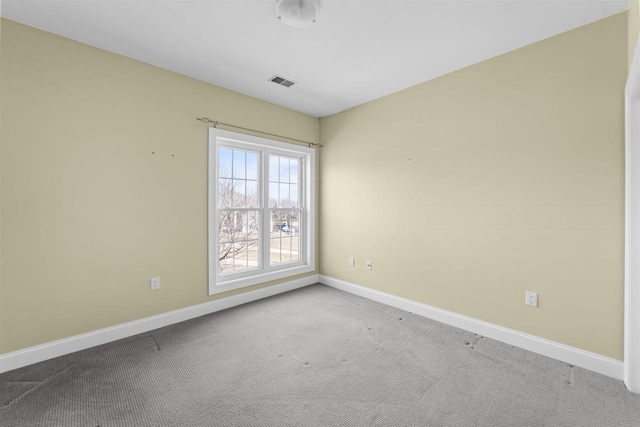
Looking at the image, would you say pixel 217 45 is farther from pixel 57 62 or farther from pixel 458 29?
pixel 458 29

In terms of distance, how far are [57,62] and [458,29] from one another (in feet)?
11.0

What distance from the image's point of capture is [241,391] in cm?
200

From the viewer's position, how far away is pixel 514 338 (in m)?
2.63

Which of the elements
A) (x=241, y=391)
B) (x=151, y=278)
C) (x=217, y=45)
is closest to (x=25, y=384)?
(x=151, y=278)

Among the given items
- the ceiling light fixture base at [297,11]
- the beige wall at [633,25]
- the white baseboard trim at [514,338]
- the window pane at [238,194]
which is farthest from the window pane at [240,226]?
the beige wall at [633,25]

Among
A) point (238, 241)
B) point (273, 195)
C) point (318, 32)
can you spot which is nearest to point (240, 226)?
point (238, 241)

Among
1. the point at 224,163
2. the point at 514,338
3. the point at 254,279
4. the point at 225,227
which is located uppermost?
the point at 224,163

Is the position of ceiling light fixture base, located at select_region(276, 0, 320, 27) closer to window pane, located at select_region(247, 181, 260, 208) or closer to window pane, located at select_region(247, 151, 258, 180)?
window pane, located at select_region(247, 151, 258, 180)

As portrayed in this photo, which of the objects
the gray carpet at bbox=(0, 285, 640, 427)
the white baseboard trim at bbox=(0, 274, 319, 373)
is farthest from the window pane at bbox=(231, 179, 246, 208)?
the gray carpet at bbox=(0, 285, 640, 427)

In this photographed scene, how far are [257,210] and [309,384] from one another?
2.43 metres

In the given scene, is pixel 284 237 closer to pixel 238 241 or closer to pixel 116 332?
pixel 238 241

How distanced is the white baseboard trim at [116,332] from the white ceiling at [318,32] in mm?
2594

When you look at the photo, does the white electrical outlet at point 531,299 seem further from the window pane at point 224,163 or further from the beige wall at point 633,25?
the window pane at point 224,163

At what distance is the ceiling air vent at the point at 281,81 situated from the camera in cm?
322
